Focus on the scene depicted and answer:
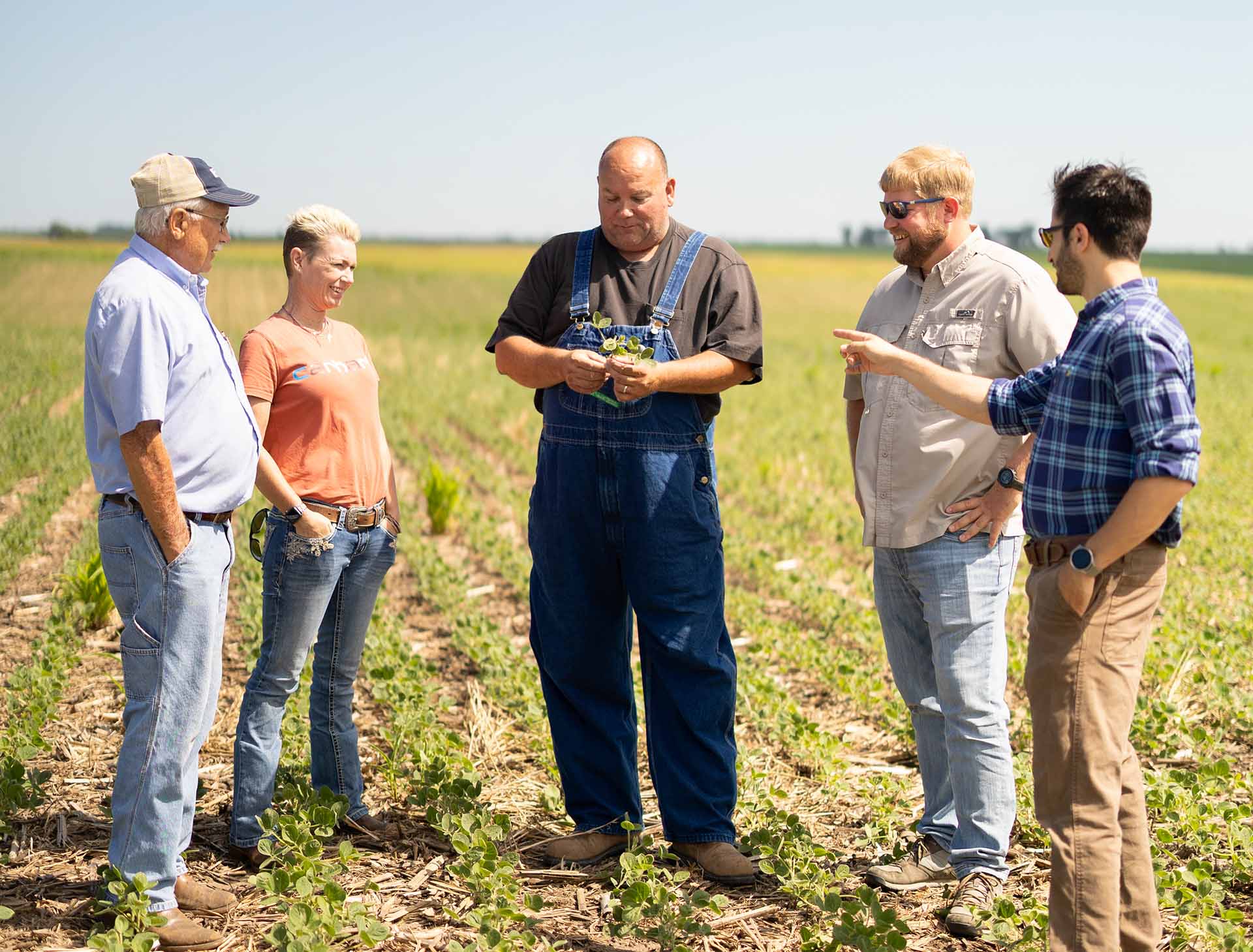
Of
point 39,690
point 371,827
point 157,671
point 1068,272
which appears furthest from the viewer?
point 39,690

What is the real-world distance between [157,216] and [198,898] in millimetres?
2135

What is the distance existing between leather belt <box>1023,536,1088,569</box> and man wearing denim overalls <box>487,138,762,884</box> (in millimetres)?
1183

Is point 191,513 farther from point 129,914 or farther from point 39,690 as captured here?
point 39,690

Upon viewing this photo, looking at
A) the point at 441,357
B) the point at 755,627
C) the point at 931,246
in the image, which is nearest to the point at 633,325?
the point at 931,246

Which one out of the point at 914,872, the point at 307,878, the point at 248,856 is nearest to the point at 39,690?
the point at 248,856

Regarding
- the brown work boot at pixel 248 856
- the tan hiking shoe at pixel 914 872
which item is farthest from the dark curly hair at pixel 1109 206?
the brown work boot at pixel 248 856

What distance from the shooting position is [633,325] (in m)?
3.88

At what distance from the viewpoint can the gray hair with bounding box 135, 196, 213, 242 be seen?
3346 millimetres

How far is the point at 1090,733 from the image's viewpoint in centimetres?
294

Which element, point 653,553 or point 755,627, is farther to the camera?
point 755,627

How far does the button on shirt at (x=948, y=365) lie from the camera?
11.9 feet

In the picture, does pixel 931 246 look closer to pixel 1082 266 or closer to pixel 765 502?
pixel 1082 266

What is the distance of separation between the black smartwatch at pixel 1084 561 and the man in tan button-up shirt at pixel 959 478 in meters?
0.82

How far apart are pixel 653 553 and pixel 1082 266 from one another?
1.66 m
